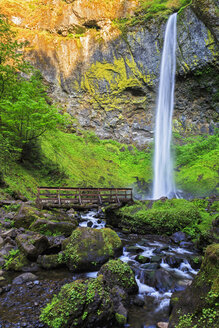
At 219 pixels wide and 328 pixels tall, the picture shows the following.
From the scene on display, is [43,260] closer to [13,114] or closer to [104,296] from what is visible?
[104,296]

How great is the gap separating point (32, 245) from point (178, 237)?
6.44 meters

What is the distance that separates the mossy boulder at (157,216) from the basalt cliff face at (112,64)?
2070 cm

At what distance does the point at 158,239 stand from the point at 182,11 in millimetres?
34808

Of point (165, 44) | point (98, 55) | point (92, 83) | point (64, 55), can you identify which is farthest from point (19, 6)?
point (165, 44)

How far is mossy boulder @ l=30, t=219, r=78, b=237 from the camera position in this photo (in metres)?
7.32

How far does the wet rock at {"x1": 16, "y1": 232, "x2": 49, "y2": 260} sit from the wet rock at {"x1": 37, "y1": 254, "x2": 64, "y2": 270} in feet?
0.68

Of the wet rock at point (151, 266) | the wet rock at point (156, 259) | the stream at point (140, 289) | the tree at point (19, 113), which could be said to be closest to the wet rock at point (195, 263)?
the stream at point (140, 289)

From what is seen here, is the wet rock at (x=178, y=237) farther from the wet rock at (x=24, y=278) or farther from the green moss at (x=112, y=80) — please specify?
the green moss at (x=112, y=80)

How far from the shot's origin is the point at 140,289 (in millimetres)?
4918

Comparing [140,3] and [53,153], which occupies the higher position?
[140,3]

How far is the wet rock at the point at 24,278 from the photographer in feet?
15.3

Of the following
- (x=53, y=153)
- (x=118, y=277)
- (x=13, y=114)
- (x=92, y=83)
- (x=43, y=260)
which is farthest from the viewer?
(x=92, y=83)

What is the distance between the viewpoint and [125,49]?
107 feet

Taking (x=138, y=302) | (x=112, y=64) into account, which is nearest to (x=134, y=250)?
(x=138, y=302)
